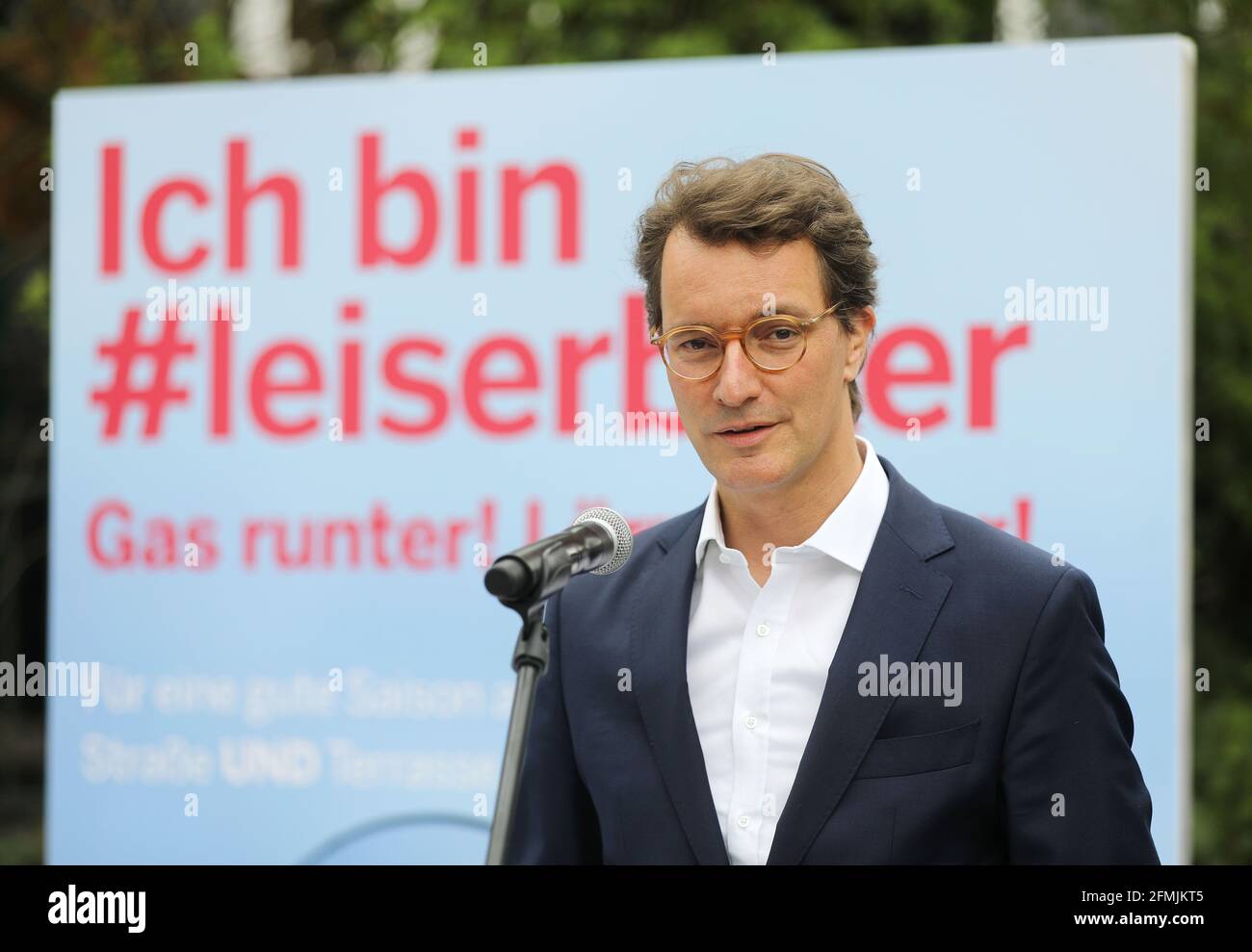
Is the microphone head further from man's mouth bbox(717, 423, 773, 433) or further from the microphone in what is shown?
man's mouth bbox(717, 423, 773, 433)

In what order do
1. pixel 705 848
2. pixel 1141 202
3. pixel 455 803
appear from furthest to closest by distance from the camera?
pixel 455 803, pixel 1141 202, pixel 705 848

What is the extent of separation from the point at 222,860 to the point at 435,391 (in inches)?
48.2

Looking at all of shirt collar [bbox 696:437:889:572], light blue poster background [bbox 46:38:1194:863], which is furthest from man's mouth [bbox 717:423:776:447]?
light blue poster background [bbox 46:38:1194:863]

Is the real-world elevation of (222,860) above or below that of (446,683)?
below

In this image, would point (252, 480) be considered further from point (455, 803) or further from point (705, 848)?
point (705, 848)

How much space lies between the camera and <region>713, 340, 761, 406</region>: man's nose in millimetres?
1938

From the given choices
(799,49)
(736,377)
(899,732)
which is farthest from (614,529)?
(799,49)

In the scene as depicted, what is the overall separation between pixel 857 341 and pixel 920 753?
0.62 m

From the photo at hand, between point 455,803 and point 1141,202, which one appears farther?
point 455,803

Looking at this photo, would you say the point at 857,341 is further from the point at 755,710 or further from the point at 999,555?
the point at 755,710

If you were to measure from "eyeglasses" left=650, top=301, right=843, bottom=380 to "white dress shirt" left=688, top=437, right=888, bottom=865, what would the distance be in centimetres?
22
